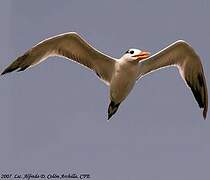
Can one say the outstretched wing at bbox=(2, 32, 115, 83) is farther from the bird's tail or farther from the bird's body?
the bird's tail

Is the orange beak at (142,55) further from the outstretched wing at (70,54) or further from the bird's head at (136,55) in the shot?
the outstretched wing at (70,54)

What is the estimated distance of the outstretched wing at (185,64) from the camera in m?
12.0

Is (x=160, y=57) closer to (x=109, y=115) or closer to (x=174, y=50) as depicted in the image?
(x=174, y=50)

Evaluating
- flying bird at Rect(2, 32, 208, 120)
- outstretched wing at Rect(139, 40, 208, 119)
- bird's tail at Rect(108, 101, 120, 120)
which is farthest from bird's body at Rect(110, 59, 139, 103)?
outstretched wing at Rect(139, 40, 208, 119)

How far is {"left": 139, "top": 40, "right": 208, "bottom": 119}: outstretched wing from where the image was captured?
1203 centimetres

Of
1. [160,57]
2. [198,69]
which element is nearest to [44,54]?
[160,57]

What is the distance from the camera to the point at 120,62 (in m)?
11.8

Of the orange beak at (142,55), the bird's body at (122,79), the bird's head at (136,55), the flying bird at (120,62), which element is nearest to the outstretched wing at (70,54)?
the flying bird at (120,62)

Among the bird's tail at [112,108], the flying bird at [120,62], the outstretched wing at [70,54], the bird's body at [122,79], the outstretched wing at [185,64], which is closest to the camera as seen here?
the outstretched wing at [70,54]

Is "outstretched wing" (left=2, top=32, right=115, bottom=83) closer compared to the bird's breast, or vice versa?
"outstretched wing" (left=2, top=32, right=115, bottom=83)

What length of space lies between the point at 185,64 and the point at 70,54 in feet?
7.34

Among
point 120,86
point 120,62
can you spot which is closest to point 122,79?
point 120,86

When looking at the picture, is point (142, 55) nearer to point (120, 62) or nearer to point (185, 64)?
point (120, 62)

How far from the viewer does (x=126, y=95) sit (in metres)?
12.0
